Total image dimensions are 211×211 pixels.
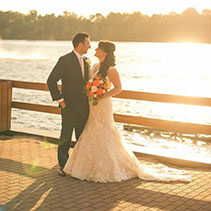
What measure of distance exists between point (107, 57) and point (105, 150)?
4.67ft

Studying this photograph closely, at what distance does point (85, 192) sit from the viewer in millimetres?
6281

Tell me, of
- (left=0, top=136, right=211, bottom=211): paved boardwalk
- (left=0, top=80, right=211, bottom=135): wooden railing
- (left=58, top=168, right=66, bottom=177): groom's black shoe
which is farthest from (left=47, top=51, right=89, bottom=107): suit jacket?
(left=0, top=80, right=211, bottom=135): wooden railing

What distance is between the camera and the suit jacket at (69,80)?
691 centimetres

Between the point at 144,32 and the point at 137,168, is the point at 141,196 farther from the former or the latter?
the point at 144,32

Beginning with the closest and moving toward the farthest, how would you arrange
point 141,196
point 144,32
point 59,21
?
point 141,196, point 59,21, point 144,32

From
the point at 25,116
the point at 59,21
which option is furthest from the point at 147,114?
the point at 59,21

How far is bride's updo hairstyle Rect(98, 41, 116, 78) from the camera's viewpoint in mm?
6848

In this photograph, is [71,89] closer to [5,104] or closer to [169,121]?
[169,121]

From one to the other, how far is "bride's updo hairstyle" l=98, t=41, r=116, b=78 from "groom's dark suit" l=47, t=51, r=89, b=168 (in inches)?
12.6

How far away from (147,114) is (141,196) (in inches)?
1359

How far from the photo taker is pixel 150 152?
845 centimetres

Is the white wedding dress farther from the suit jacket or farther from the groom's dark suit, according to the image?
the suit jacket

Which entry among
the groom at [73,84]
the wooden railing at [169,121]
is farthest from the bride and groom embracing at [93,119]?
the wooden railing at [169,121]

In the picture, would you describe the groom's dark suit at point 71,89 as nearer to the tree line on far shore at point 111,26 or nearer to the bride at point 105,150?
the bride at point 105,150
